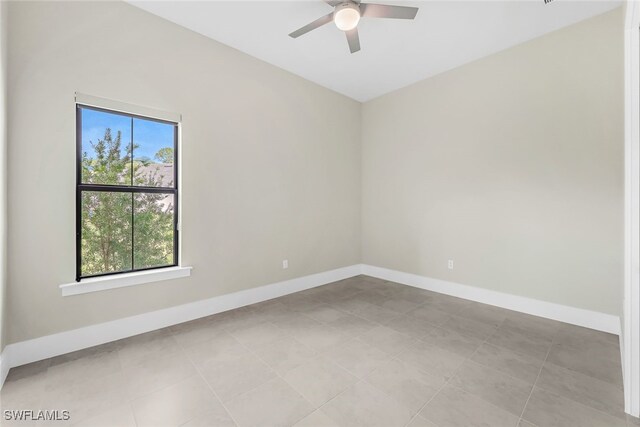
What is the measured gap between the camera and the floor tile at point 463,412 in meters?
1.58

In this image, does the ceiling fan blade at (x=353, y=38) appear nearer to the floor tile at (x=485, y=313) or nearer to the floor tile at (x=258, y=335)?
the floor tile at (x=258, y=335)

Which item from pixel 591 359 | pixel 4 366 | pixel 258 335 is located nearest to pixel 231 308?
pixel 258 335

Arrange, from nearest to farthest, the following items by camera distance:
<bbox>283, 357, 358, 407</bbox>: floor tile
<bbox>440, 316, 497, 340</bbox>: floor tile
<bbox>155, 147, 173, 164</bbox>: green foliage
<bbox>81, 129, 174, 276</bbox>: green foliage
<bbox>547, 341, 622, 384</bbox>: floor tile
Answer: <bbox>283, 357, 358, 407</bbox>: floor tile < <bbox>547, 341, 622, 384</bbox>: floor tile < <bbox>81, 129, 174, 276</bbox>: green foliage < <bbox>440, 316, 497, 340</bbox>: floor tile < <bbox>155, 147, 173, 164</bbox>: green foliage

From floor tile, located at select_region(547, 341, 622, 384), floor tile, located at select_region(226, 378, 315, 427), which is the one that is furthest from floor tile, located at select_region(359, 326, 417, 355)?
floor tile, located at select_region(547, 341, 622, 384)

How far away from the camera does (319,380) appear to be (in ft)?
6.47

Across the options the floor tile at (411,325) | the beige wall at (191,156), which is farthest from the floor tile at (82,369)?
the floor tile at (411,325)

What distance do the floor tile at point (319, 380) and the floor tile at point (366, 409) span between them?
0.07 metres

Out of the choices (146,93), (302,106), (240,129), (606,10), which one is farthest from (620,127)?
(146,93)

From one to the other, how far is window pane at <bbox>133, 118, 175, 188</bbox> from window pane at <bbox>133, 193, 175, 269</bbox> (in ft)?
0.52

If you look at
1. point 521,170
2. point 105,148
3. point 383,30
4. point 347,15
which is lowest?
point 521,170

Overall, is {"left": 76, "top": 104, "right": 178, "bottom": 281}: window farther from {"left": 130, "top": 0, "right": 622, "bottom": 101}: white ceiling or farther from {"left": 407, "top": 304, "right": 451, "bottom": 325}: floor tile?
{"left": 407, "top": 304, "right": 451, "bottom": 325}: floor tile

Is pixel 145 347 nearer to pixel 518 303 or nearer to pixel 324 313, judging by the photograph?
pixel 324 313

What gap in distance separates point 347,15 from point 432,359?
299 centimetres

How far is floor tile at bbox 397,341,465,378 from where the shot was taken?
6.90 feet
